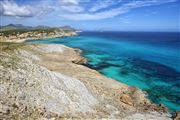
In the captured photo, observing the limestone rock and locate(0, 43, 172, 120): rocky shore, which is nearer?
locate(0, 43, 172, 120): rocky shore

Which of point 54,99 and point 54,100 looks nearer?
point 54,100

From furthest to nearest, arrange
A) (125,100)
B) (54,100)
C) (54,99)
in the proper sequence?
(125,100) < (54,99) < (54,100)

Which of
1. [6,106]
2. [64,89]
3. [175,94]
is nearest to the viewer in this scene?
[6,106]

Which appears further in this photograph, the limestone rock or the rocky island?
the limestone rock

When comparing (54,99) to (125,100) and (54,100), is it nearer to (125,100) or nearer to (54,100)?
(54,100)

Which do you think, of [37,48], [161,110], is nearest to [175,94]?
[161,110]

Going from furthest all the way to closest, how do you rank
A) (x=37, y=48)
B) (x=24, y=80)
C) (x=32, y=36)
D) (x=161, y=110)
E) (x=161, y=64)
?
1. (x=32, y=36)
2. (x=37, y=48)
3. (x=161, y=64)
4. (x=161, y=110)
5. (x=24, y=80)

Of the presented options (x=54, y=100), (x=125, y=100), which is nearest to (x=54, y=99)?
(x=54, y=100)

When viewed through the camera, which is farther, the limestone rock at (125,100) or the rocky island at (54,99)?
the limestone rock at (125,100)

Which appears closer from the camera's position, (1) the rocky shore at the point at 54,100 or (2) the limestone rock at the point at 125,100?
(1) the rocky shore at the point at 54,100

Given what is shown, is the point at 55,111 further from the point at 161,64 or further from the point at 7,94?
the point at 161,64

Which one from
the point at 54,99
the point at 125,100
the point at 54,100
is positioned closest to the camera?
the point at 54,100
